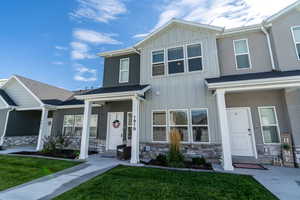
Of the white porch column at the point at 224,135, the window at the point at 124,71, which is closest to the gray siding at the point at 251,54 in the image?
the white porch column at the point at 224,135

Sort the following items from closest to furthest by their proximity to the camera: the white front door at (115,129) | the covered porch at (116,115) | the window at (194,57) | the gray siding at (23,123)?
1. the covered porch at (116,115)
2. the window at (194,57)
3. the white front door at (115,129)
4. the gray siding at (23,123)

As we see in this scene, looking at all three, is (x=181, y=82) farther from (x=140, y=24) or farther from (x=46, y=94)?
(x=46, y=94)

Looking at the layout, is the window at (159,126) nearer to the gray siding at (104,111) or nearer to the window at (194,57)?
the gray siding at (104,111)

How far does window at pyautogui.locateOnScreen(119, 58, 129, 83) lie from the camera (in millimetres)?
9050

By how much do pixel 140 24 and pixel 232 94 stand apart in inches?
302

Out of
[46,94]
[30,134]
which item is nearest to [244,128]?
[46,94]

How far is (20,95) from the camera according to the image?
452 inches

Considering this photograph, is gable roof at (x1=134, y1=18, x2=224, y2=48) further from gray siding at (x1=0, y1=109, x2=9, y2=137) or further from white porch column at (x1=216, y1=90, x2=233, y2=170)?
gray siding at (x1=0, y1=109, x2=9, y2=137)

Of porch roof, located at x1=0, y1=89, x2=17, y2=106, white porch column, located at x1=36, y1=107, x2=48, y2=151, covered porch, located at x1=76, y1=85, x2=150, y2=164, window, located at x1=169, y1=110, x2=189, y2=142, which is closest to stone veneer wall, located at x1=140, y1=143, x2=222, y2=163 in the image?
window, located at x1=169, y1=110, x2=189, y2=142

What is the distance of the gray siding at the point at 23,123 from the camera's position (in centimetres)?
1087

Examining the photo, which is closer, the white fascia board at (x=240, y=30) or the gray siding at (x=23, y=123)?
the white fascia board at (x=240, y=30)

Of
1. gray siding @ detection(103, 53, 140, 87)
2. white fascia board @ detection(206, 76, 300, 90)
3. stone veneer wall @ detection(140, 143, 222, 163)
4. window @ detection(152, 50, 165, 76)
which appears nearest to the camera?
white fascia board @ detection(206, 76, 300, 90)

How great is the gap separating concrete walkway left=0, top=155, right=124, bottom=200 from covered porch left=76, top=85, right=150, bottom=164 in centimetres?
187

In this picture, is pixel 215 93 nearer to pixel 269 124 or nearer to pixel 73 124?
pixel 269 124
